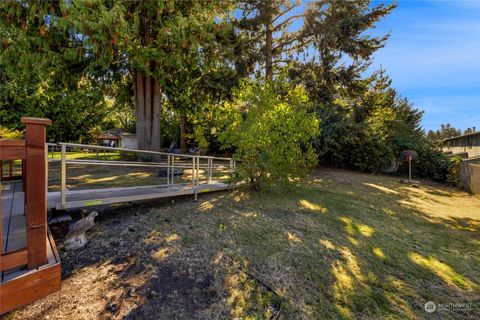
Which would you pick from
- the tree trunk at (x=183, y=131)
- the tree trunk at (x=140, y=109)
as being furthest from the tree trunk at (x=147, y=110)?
the tree trunk at (x=183, y=131)

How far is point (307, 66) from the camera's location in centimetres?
1480

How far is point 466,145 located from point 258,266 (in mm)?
32542

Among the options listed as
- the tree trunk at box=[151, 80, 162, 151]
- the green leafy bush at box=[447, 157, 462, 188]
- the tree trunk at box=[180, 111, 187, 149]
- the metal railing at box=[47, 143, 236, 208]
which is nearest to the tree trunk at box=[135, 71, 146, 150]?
the tree trunk at box=[151, 80, 162, 151]

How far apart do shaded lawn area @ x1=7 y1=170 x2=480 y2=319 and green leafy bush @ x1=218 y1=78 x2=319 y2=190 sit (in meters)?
1.18

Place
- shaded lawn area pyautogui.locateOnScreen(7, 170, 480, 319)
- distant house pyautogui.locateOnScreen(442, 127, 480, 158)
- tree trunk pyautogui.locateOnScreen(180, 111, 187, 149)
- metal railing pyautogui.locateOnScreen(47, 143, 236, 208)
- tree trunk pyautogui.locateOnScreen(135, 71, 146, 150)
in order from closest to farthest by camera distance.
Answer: shaded lawn area pyautogui.locateOnScreen(7, 170, 480, 319), metal railing pyautogui.locateOnScreen(47, 143, 236, 208), tree trunk pyautogui.locateOnScreen(135, 71, 146, 150), tree trunk pyautogui.locateOnScreen(180, 111, 187, 149), distant house pyautogui.locateOnScreen(442, 127, 480, 158)

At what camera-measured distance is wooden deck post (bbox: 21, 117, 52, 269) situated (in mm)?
2207

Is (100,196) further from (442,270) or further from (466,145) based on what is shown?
(466,145)

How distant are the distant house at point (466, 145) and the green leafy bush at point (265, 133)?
756 inches

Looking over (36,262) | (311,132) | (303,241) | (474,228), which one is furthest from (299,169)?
(36,262)

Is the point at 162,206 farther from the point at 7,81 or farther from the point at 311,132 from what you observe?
the point at 7,81

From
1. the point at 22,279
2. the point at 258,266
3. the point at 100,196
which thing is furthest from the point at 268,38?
the point at 22,279

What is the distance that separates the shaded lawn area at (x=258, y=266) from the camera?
2549 millimetres

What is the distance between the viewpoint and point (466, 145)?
26.1 m

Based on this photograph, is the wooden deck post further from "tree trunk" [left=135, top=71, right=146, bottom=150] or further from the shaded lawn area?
"tree trunk" [left=135, top=71, right=146, bottom=150]
